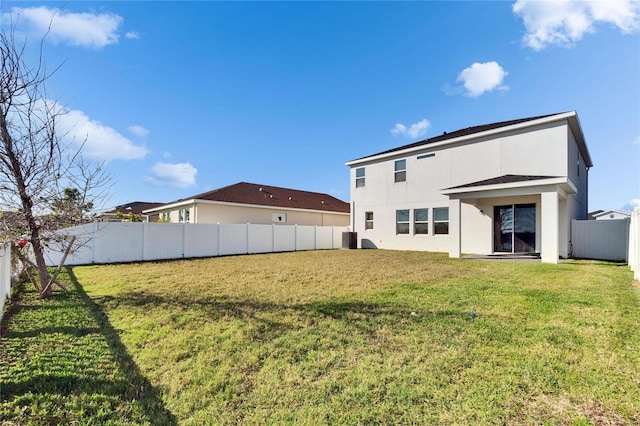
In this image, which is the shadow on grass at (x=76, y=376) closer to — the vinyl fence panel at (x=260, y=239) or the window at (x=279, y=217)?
the vinyl fence panel at (x=260, y=239)

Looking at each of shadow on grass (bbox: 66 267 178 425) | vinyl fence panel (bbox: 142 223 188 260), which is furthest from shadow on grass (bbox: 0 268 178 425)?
vinyl fence panel (bbox: 142 223 188 260)

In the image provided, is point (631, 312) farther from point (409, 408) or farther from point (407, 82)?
point (407, 82)

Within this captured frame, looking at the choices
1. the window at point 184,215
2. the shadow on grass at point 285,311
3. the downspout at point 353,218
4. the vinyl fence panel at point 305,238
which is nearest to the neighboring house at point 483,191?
the downspout at point 353,218

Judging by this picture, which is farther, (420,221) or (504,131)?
(420,221)

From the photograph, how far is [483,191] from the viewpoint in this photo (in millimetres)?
11766

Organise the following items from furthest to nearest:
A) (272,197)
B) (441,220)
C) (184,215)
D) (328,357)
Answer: (272,197)
(184,215)
(441,220)
(328,357)

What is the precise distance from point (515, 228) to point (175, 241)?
A: 15316 millimetres

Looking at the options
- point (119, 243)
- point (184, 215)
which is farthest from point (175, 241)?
point (184, 215)

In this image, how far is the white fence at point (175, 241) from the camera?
452 inches

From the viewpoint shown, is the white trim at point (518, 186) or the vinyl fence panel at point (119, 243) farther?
the vinyl fence panel at point (119, 243)

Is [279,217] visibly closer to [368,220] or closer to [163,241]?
[368,220]

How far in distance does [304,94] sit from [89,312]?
571 inches

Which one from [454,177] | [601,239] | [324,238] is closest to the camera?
[601,239]

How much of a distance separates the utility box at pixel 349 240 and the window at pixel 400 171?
14.7 ft
